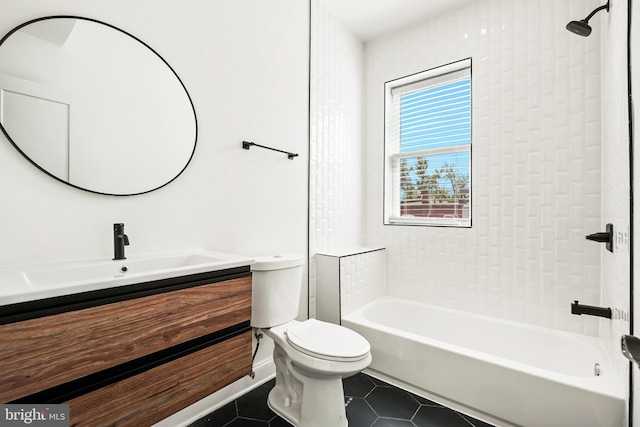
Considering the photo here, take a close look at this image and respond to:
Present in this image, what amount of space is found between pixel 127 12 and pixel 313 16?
1.41 m

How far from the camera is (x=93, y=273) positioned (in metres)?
1.22

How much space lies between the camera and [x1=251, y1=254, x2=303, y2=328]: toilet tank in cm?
167

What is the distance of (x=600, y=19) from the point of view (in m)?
1.87

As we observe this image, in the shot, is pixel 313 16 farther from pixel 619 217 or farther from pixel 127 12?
pixel 619 217

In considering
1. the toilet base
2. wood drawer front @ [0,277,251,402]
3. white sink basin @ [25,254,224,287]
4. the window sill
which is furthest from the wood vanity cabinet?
the window sill

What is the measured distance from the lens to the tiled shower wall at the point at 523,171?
1950 millimetres

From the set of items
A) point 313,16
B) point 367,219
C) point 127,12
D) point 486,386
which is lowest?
point 486,386

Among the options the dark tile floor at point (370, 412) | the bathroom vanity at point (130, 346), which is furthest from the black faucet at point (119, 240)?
the dark tile floor at point (370, 412)

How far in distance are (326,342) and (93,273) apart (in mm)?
1035

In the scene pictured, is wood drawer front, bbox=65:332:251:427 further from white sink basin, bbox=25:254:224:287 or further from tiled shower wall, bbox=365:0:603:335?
tiled shower wall, bbox=365:0:603:335

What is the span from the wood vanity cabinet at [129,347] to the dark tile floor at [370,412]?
1.53 ft

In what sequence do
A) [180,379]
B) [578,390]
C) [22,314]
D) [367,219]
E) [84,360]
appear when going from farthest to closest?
[367,219] → [578,390] → [180,379] → [84,360] → [22,314]

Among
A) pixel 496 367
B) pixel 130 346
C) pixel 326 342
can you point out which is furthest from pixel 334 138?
pixel 130 346

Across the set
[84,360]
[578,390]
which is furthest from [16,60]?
[578,390]
